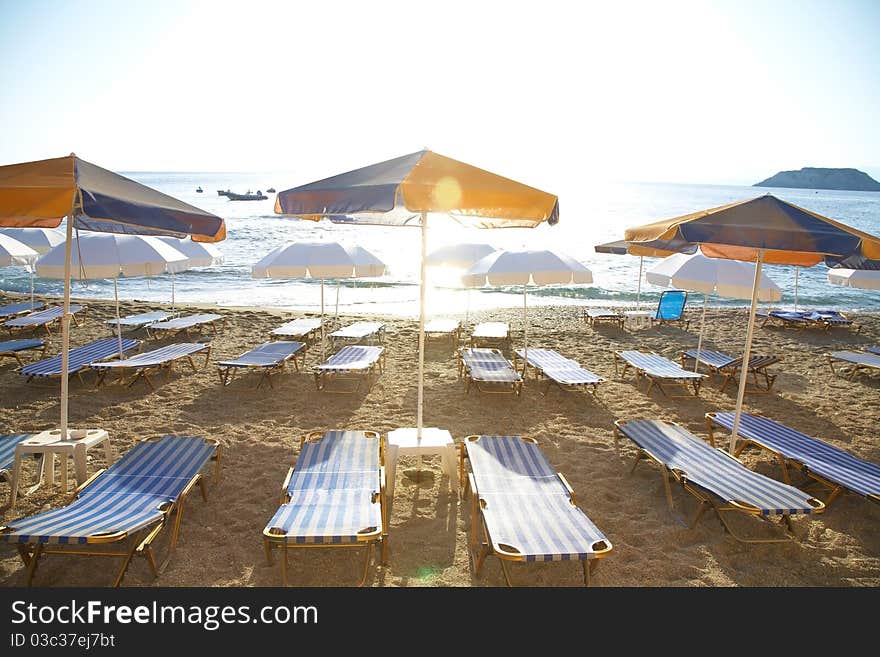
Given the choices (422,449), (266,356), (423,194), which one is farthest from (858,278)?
(266,356)

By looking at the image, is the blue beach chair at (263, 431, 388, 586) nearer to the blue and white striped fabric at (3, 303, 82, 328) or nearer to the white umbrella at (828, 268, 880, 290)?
the blue and white striped fabric at (3, 303, 82, 328)

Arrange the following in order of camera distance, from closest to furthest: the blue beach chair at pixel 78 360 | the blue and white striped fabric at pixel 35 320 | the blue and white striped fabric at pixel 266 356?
the blue beach chair at pixel 78 360 < the blue and white striped fabric at pixel 266 356 < the blue and white striped fabric at pixel 35 320

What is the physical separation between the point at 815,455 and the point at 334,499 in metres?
4.48

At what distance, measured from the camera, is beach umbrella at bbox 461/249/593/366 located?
6.91 m

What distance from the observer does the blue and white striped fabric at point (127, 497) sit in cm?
304

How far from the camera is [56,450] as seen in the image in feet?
13.1

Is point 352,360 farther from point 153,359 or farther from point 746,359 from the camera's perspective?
point 746,359

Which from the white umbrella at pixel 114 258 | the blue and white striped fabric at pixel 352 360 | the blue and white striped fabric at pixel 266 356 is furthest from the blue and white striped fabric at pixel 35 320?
the blue and white striped fabric at pixel 352 360

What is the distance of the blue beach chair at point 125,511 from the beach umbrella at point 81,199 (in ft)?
2.40

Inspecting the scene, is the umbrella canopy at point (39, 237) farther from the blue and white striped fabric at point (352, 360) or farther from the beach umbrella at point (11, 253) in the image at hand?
the blue and white striped fabric at point (352, 360)

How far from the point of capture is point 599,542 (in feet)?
10.4

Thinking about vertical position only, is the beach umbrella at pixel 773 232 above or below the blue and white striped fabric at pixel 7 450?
above
